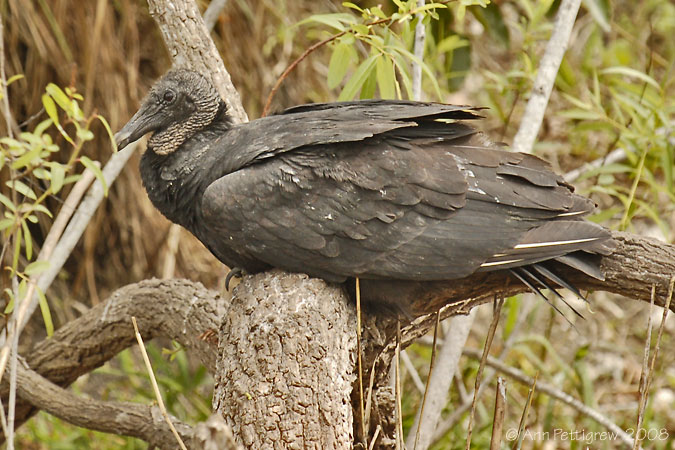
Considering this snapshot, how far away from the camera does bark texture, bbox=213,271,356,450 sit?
2.16 m

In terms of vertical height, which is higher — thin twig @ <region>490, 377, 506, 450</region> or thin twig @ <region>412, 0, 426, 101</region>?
thin twig @ <region>412, 0, 426, 101</region>

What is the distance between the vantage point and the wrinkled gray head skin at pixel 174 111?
2826 mm

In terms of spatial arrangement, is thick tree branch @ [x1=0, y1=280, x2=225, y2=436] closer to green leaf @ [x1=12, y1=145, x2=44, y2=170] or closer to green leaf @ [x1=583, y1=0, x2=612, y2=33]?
green leaf @ [x1=12, y1=145, x2=44, y2=170]

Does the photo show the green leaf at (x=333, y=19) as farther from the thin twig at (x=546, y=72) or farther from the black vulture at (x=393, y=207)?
the thin twig at (x=546, y=72)

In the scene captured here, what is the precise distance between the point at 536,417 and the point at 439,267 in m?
2.53

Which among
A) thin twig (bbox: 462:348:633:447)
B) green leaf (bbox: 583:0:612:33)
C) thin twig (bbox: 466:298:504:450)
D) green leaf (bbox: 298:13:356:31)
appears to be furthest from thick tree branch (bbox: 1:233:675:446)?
green leaf (bbox: 583:0:612:33)

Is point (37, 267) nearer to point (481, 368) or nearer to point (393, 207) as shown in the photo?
point (393, 207)

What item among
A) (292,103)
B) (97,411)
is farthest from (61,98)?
(292,103)

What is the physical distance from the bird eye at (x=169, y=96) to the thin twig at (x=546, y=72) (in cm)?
144

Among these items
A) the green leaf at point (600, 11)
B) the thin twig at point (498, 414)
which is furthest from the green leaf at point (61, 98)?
the green leaf at point (600, 11)

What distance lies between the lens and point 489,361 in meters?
3.98

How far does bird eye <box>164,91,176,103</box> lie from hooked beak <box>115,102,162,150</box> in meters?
0.04

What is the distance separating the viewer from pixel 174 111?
9.31ft

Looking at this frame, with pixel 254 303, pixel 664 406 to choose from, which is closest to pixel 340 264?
pixel 254 303
